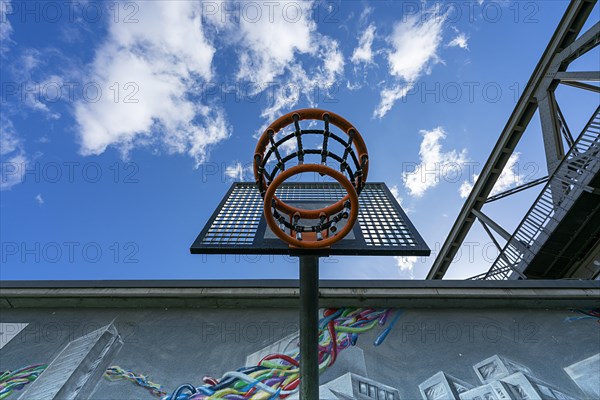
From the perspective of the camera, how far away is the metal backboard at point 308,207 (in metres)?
3.42

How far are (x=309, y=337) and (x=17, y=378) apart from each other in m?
4.93

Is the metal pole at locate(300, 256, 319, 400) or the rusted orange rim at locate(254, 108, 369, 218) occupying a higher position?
the rusted orange rim at locate(254, 108, 369, 218)

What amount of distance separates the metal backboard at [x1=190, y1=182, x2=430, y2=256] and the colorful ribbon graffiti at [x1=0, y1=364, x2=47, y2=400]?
387 cm

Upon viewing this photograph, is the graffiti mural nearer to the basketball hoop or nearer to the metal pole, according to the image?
the metal pole

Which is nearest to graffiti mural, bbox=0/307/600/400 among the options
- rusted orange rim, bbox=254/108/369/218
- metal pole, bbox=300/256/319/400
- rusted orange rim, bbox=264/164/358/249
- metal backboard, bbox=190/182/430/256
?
metal pole, bbox=300/256/319/400

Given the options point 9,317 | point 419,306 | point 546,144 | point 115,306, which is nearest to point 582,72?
point 546,144

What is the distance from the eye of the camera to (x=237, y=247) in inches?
137

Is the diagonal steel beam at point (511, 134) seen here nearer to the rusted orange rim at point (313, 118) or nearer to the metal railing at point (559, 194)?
the metal railing at point (559, 194)

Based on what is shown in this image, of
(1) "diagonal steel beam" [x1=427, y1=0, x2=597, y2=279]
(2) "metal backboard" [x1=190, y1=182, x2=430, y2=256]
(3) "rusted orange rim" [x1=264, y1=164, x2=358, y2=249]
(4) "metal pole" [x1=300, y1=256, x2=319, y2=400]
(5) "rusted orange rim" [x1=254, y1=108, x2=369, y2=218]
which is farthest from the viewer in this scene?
(1) "diagonal steel beam" [x1=427, y1=0, x2=597, y2=279]

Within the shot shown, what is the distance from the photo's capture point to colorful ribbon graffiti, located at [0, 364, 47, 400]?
4.86 meters

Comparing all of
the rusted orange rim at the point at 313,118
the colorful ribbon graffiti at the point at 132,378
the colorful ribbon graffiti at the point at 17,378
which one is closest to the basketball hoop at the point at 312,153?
the rusted orange rim at the point at 313,118

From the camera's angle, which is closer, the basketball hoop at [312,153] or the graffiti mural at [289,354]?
the basketball hoop at [312,153]

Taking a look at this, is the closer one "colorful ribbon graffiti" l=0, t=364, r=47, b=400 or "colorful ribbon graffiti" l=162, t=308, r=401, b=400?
"colorful ribbon graffiti" l=162, t=308, r=401, b=400

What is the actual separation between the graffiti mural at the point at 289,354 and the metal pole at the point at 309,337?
1709 millimetres
